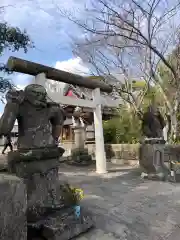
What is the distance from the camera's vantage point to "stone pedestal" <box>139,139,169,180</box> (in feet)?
23.9

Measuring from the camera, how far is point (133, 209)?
443 cm

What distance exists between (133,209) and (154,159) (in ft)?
10.6

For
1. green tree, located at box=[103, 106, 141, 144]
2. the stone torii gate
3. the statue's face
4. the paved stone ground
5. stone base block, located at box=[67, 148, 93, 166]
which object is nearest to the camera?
the paved stone ground

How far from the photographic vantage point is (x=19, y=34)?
7.12m

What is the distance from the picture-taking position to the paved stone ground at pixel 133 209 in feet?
11.3

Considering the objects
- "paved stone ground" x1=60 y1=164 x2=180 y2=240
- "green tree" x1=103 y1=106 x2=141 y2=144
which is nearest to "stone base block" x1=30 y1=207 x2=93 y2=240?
"paved stone ground" x1=60 y1=164 x2=180 y2=240

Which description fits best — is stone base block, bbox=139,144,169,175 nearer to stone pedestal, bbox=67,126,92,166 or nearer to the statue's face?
stone pedestal, bbox=67,126,92,166

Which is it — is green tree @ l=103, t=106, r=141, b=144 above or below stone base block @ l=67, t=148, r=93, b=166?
above

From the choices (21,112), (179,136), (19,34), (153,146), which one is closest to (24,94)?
(21,112)

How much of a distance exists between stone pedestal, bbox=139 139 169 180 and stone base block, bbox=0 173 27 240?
5394 millimetres

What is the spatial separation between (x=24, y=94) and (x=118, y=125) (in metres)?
11.0

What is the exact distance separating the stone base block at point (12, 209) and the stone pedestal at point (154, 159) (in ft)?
17.7

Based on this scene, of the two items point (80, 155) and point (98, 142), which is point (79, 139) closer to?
point (80, 155)

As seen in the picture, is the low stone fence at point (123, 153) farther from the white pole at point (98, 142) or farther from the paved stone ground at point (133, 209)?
the paved stone ground at point (133, 209)
